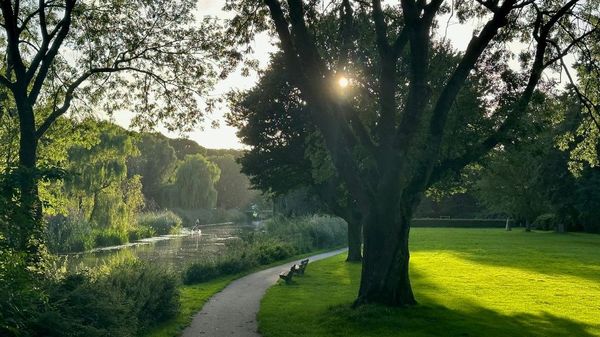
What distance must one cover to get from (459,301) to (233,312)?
285 inches

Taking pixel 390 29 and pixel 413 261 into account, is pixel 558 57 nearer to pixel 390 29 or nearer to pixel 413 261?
pixel 390 29

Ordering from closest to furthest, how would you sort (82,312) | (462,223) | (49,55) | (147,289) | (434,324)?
(82,312) < (434,324) < (147,289) < (49,55) < (462,223)

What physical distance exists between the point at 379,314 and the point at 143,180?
75.3m

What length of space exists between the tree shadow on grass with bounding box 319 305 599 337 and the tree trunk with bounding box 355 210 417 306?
39 centimetres

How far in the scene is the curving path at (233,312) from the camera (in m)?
12.9

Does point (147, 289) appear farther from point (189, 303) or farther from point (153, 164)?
point (153, 164)

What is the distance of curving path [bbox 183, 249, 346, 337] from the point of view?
12.9 m

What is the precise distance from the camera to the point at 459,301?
56.1 feet

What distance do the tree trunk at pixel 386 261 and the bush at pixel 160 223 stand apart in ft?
134

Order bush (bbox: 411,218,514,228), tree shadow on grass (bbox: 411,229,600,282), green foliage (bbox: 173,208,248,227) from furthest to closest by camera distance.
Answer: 1. bush (bbox: 411,218,514,228)
2. green foliage (bbox: 173,208,248,227)
3. tree shadow on grass (bbox: 411,229,600,282)

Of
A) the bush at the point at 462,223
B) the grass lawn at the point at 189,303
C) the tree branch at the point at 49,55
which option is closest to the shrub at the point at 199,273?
the grass lawn at the point at 189,303

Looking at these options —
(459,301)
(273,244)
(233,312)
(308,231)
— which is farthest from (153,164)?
(459,301)

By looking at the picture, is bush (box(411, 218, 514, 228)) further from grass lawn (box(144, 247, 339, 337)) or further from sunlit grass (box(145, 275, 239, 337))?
sunlit grass (box(145, 275, 239, 337))

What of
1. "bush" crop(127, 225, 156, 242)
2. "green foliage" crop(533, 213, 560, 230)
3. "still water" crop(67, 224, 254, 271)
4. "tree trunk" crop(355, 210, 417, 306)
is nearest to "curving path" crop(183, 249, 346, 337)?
"tree trunk" crop(355, 210, 417, 306)
